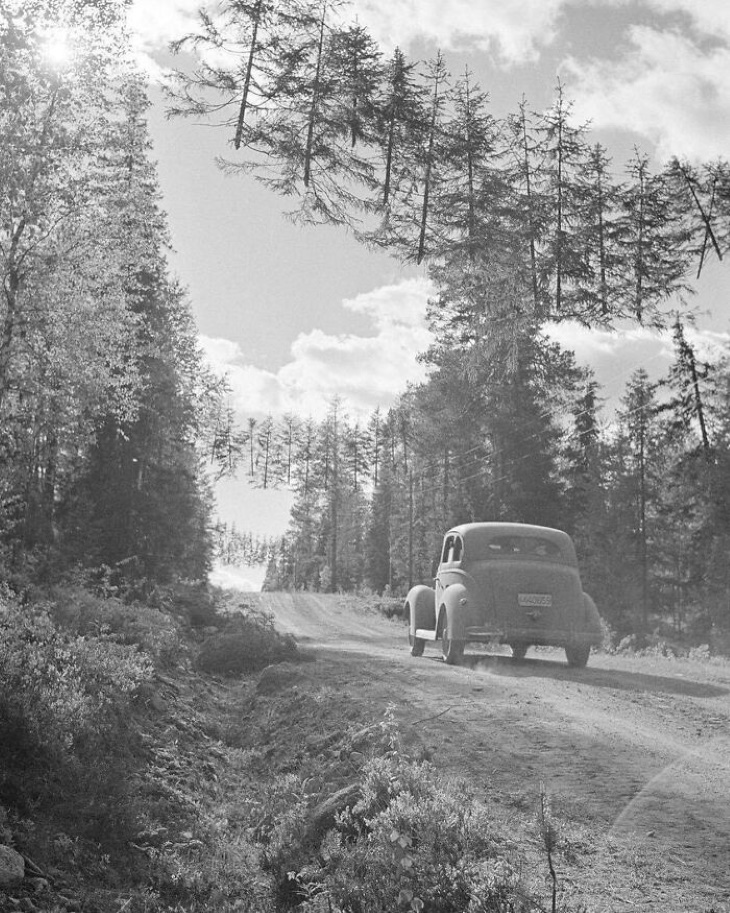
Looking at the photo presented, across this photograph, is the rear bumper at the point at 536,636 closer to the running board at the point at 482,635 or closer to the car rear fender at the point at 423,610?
the running board at the point at 482,635

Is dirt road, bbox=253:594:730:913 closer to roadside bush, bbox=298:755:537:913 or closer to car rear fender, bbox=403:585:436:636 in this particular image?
roadside bush, bbox=298:755:537:913

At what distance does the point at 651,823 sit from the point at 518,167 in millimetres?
9678

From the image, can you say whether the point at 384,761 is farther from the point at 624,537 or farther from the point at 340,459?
the point at 340,459

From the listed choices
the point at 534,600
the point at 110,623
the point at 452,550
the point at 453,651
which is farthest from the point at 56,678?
the point at 452,550

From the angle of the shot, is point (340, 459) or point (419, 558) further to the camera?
point (340, 459)

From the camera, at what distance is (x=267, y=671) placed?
11500mm

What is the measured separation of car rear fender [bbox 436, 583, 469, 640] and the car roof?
1005 millimetres

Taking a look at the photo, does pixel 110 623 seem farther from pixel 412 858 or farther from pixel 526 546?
pixel 412 858

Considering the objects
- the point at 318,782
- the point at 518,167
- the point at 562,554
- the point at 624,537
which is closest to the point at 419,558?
the point at 624,537

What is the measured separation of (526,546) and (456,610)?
2.21 metres

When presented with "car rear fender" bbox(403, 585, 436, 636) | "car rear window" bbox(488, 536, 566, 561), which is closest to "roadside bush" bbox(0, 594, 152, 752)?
"car rear fender" bbox(403, 585, 436, 636)

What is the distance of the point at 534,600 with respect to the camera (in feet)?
39.6

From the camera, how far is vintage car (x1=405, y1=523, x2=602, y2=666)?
39.3 ft

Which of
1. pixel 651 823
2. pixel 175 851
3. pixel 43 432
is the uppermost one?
pixel 43 432
